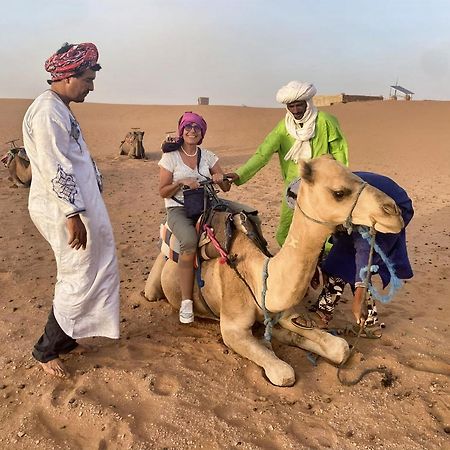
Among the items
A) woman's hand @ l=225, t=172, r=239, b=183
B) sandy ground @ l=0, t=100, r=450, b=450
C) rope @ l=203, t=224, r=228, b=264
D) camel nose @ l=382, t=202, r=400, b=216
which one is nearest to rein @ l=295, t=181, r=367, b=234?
camel nose @ l=382, t=202, r=400, b=216

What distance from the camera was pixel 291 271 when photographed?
365 centimetres

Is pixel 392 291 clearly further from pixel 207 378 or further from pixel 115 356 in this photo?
pixel 115 356

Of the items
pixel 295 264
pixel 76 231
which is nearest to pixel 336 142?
pixel 295 264

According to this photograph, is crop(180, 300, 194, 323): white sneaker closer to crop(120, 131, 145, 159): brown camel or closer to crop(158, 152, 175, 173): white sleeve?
crop(158, 152, 175, 173): white sleeve

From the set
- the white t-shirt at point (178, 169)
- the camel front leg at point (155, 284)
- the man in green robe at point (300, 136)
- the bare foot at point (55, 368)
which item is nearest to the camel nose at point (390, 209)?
the man in green robe at point (300, 136)

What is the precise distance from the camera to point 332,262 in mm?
4656

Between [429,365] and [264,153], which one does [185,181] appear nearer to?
[264,153]

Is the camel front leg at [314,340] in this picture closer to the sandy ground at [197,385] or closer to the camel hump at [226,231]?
the sandy ground at [197,385]

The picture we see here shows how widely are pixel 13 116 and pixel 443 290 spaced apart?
106 feet

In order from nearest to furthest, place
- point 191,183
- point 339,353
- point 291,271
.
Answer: point 291,271 < point 339,353 < point 191,183

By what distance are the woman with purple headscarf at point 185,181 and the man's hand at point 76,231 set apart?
111 cm

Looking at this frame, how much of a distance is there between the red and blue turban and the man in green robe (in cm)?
170

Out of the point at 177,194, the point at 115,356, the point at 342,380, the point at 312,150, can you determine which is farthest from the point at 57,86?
the point at 342,380

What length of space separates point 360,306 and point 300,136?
185cm
